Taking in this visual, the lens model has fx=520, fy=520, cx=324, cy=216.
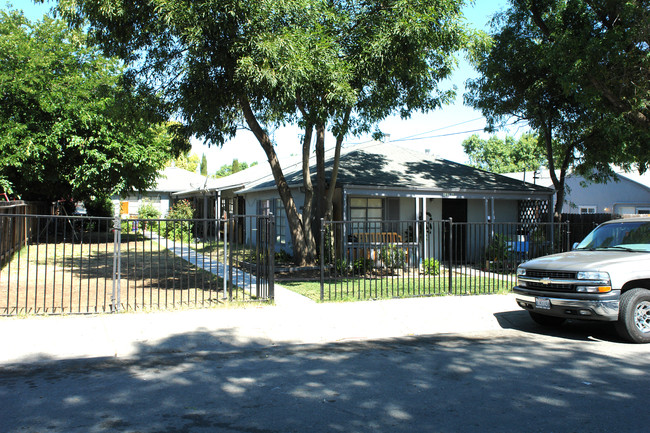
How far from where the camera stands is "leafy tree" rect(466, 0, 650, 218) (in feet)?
43.4

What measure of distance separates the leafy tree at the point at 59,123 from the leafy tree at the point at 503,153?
38805 millimetres


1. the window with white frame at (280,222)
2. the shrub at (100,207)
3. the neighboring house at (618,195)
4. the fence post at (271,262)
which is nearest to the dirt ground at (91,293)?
the fence post at (271,262)

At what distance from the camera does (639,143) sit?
51.3 ft

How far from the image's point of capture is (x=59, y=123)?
69.1 feet


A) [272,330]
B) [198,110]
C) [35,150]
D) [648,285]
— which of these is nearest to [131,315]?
[272,330]

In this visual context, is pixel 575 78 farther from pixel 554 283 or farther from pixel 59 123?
pixel 59 123

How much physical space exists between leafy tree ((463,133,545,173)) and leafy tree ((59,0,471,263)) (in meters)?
41.0

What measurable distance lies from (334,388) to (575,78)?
11.3 meters

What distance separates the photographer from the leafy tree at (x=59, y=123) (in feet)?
67.3

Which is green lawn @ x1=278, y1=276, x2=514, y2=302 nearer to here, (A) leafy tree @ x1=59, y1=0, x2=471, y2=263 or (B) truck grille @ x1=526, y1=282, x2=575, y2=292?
(B) truck grille @ x1=526, y1=282, x2=575, y2=292

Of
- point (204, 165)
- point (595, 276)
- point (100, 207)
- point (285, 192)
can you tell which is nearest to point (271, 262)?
point (285, 192)

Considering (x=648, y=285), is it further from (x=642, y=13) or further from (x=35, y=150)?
(x=35, y=150)

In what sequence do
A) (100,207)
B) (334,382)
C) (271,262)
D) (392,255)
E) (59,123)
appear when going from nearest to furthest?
(334,382)
(271,262)
(392,255)
(59,123)
(100,207)

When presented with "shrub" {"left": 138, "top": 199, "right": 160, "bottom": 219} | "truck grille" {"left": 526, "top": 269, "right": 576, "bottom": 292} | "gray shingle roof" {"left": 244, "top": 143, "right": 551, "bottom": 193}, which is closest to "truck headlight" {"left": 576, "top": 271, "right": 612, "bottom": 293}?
"truck grille" {"left": 526, "top": 269, "right": 576, "bottom": 292}
